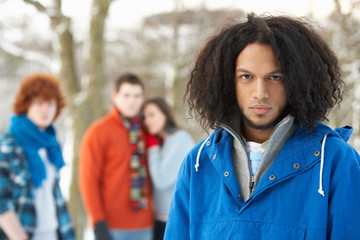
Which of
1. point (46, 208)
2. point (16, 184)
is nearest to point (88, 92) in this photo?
point (46, 208)

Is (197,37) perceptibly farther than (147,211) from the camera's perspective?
Yes

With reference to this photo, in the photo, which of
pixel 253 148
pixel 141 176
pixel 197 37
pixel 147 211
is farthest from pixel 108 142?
pixel 197 37

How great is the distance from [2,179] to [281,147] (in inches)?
Answer: 81.6

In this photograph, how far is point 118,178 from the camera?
149 inches

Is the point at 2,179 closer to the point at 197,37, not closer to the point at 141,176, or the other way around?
the point at 141,176

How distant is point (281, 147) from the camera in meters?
1.61

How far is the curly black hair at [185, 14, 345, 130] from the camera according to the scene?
62.6 inches

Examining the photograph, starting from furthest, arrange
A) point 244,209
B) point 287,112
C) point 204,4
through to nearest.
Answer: point 204,4
point 287,112
point 244,209

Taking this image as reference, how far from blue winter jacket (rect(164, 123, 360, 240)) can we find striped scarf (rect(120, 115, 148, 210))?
214 cm

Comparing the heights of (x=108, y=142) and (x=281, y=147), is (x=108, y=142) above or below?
below

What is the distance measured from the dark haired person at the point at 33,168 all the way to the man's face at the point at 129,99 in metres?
0.58

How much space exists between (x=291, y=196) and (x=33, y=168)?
7.05 ft

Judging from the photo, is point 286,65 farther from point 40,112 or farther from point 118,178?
point 118,178

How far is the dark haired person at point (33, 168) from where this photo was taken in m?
2.95
